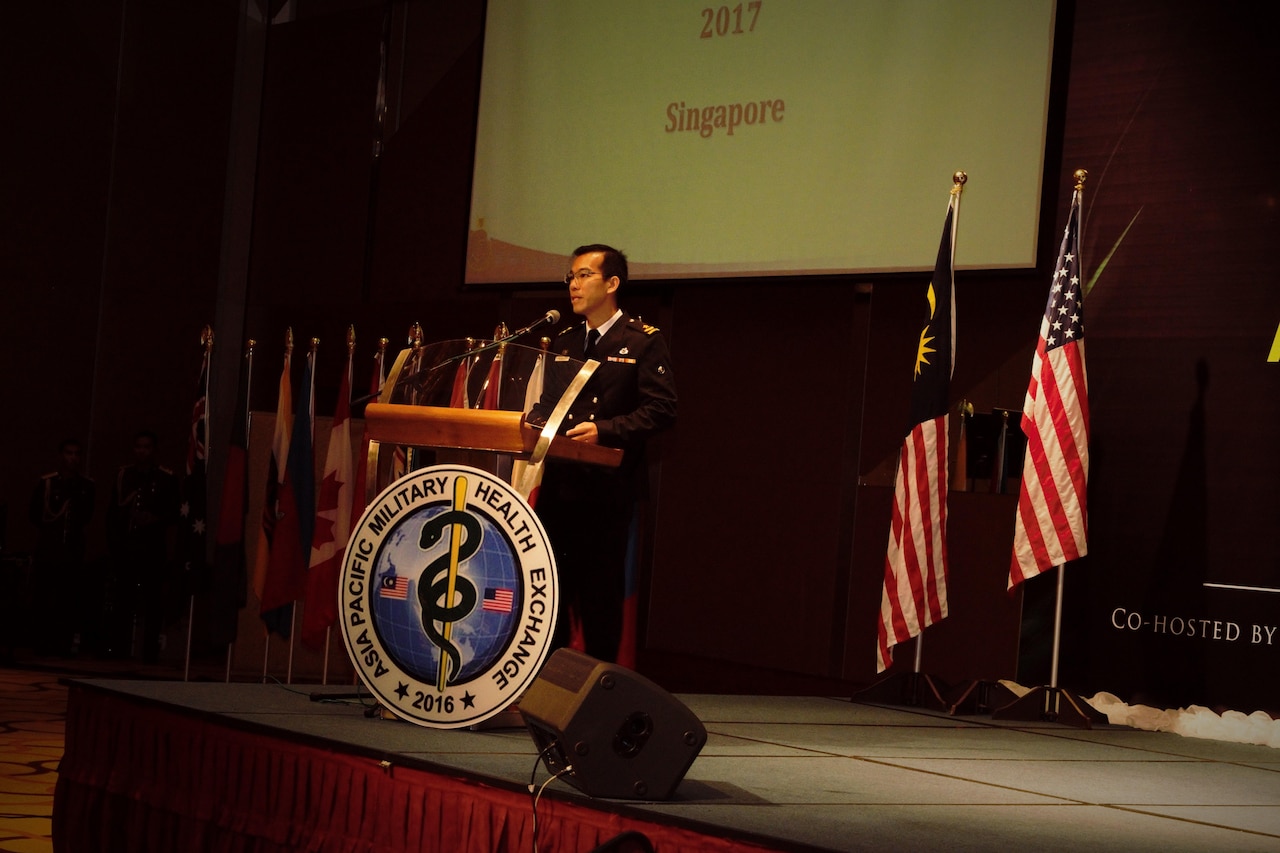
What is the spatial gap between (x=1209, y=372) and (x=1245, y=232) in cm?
52

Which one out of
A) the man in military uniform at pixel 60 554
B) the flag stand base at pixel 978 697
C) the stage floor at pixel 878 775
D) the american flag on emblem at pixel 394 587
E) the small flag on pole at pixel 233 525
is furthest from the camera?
the man in military uniform at pixel 60 554

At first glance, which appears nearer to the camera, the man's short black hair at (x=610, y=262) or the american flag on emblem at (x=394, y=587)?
the american flag on emblem at (x=394, y=587)

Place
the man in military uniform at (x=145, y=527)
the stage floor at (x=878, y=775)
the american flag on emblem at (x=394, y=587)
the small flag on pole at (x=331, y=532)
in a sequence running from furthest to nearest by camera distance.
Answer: the man in military uniform at (x=145, y=527) < the small flag on pole at (x=331, y=532) < the american flag on emblem at (x=394, y=587) < the stage floor at (x=878, y=775)

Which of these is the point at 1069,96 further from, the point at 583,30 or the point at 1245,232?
the point at 583,30

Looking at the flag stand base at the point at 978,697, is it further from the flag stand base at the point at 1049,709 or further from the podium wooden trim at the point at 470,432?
the podium wooden trim at the point at 470,432

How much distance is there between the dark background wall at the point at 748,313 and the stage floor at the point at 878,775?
3.30 feet

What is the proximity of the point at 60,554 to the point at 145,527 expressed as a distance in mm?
582

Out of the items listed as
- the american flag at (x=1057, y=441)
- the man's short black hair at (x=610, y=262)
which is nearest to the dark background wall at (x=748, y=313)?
the american flag at (x=1057, y=441)

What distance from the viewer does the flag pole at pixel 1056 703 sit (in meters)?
4.88

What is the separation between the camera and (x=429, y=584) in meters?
3.11

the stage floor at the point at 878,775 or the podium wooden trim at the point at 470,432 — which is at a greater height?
the podium wooden trim at the point at 470,432

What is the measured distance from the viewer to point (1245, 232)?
527 centimetres

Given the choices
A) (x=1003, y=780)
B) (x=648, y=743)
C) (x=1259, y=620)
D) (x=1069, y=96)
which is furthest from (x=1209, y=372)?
(x=648, y=743)

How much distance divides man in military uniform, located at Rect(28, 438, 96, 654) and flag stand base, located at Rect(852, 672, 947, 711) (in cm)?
517
